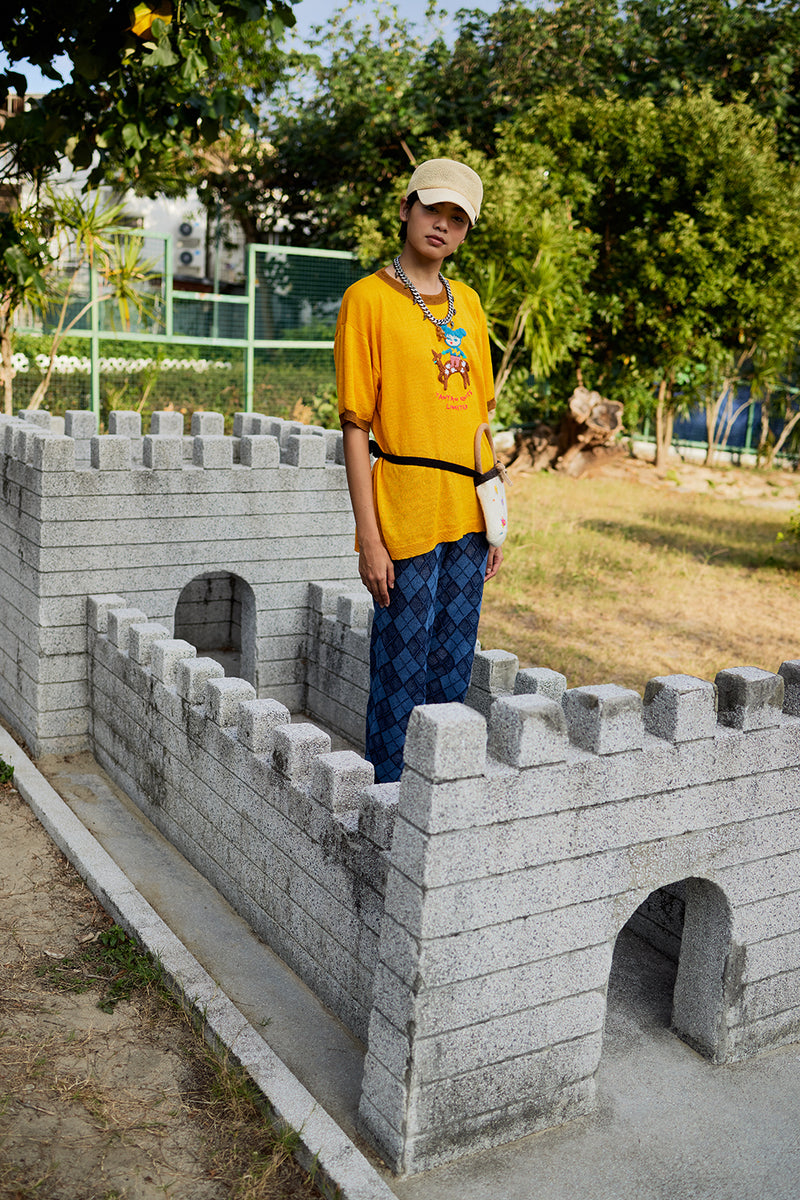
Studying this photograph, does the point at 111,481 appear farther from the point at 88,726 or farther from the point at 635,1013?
the point at 635,1013

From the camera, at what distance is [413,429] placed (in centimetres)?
380

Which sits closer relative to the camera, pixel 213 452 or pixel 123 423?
pixel 213 452

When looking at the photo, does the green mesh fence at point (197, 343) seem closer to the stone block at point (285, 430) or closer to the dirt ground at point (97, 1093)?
the stone block at point (285, 430)

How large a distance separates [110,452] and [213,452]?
0.55 metres

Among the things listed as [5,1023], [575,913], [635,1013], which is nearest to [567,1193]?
[575,913]

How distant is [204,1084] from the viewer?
10.5ft

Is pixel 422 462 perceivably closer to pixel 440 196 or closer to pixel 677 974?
pixel 440 196

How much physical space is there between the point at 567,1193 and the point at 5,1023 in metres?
1.72

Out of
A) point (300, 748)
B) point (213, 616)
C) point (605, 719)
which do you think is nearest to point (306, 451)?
point (213, 616)

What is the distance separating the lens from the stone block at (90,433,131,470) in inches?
214

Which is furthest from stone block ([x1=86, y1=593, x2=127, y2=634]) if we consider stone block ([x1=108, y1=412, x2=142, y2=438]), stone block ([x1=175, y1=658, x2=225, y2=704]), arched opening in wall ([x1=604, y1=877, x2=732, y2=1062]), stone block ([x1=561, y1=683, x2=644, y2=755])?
stone block ([x1=561, y1=683, x2=644, y2=755])

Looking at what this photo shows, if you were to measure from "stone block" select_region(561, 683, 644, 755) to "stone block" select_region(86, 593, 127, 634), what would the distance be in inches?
118

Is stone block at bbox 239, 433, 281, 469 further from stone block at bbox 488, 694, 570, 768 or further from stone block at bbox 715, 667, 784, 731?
stone block at bbox 488, 694, 570, 768

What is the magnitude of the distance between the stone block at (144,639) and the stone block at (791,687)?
256cm
